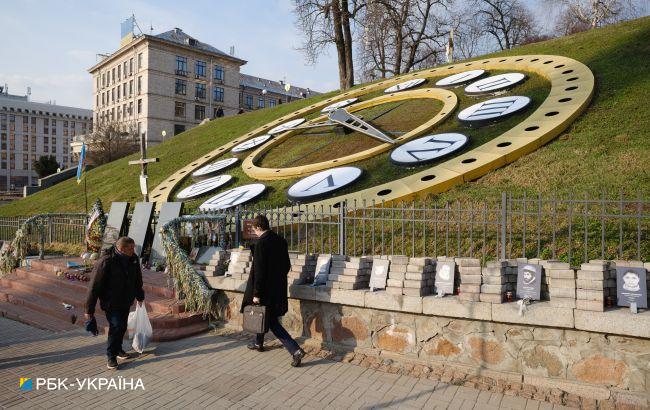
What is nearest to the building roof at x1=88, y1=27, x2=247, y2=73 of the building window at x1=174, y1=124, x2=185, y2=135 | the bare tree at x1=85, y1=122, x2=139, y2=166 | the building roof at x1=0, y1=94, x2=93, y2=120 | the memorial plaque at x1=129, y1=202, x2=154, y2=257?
the building window at x1=174, y1=124, x2=185, y2=135

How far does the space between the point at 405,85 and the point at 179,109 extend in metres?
52.0

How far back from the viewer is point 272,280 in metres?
5.79

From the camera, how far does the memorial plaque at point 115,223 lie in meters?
10.7

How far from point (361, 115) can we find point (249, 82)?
2614 inches

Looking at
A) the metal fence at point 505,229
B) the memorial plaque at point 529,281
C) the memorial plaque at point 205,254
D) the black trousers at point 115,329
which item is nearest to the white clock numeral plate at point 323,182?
the metal fence at point 505,229

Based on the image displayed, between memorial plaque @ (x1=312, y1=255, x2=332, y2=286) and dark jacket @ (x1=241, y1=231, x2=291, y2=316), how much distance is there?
74 cm

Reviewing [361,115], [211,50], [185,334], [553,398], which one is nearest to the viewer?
[553,398]

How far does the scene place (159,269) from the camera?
1001 cm

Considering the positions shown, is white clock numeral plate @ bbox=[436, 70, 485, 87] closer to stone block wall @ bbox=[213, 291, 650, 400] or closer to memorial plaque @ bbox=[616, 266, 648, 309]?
stone block wall @ bbox=[213, 291, 650, 400]

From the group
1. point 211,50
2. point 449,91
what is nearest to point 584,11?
point 449,91

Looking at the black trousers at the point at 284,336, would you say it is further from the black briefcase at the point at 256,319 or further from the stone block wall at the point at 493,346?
the stone block wall at the point at 493,346

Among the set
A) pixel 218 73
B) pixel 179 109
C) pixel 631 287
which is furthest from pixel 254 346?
pixel 218 73

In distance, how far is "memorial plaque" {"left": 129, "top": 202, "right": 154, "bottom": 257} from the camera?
10555 millimetres

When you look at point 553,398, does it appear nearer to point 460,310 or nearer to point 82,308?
point 460,310
